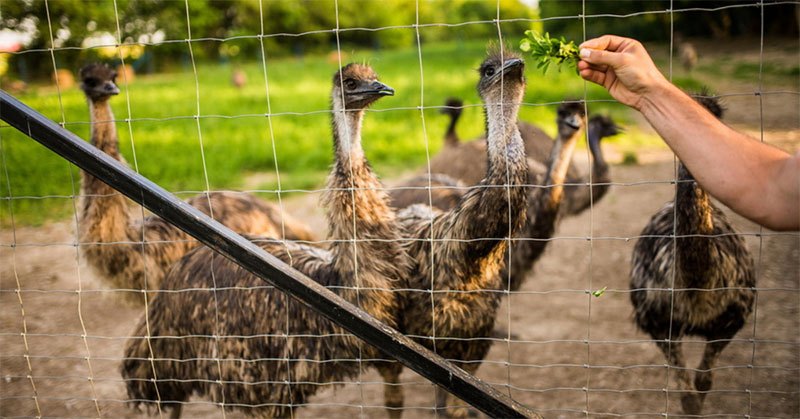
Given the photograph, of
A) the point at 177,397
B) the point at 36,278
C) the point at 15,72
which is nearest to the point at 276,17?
the point at 15,72

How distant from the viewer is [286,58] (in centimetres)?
4447

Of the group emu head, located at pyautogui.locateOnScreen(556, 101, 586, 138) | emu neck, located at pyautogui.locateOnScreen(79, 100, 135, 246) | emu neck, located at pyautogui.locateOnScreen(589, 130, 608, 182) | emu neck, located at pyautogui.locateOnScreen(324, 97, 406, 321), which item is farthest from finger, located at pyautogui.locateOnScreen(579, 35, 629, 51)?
emu neck, located at pyautogui.locateOnScreen(589, 130, 608, 182)

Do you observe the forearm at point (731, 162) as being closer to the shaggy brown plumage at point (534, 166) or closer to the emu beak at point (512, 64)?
the emu beak at point (512, 64)

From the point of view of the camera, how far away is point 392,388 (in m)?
3.68

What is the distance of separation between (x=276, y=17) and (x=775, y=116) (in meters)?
34.0

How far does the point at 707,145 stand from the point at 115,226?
3.61 m

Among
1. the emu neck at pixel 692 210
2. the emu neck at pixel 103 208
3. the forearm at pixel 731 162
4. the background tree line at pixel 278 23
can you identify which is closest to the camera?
the forearm at pixel 731 162

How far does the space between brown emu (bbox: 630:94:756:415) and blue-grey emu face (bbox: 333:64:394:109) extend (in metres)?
1.58

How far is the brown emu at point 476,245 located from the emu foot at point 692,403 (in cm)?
122

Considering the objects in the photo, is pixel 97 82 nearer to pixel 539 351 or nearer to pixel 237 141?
pixel 539 351

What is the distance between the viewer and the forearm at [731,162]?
186cm

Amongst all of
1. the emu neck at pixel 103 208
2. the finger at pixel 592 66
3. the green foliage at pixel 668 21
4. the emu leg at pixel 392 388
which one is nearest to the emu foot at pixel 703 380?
the emu leg at pixel 392 388

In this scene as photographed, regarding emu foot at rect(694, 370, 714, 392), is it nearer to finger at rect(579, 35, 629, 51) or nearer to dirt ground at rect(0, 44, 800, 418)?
dirt ground at rect(0, 44, 800, 418)

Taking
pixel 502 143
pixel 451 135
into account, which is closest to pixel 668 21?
pixel 451 135
